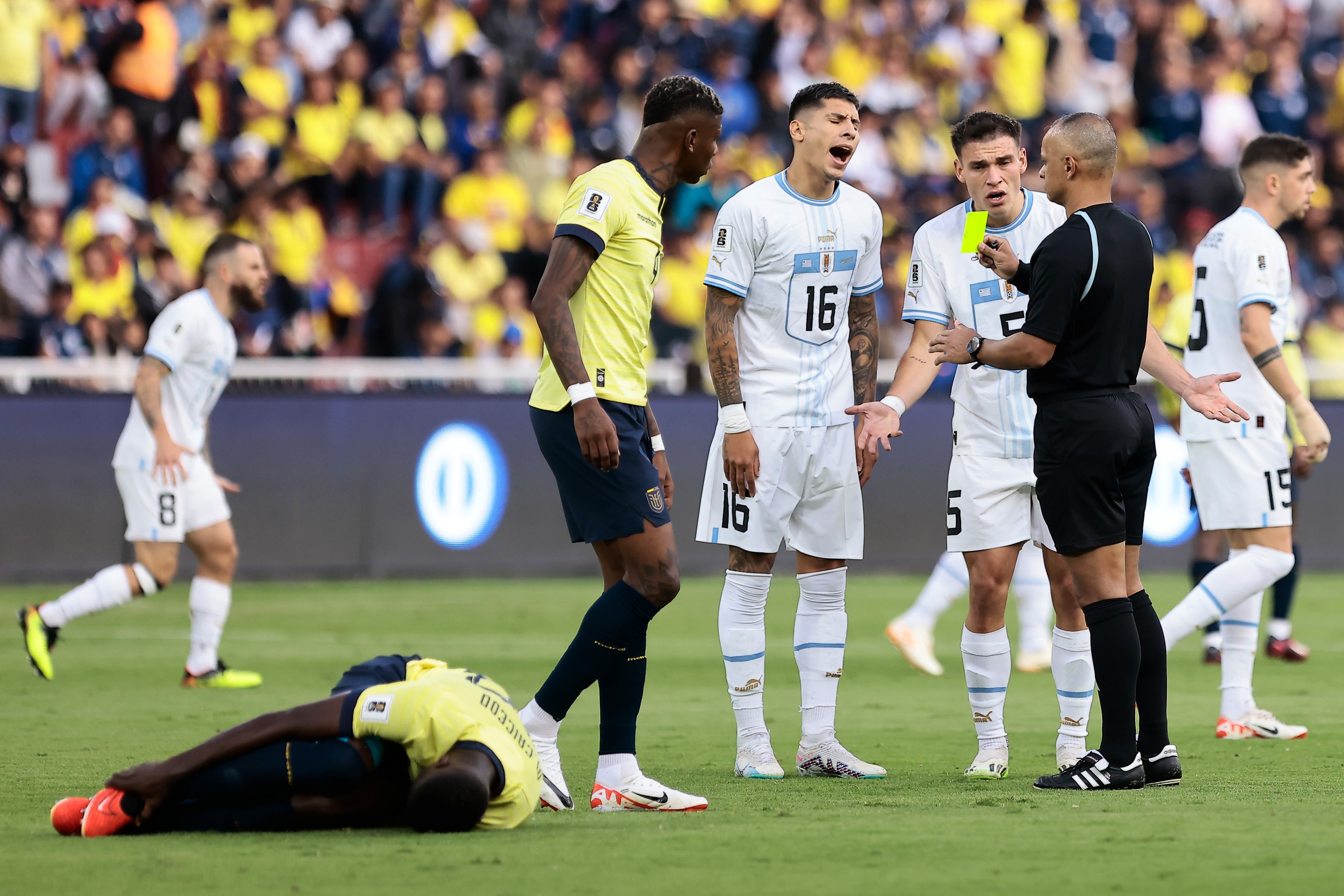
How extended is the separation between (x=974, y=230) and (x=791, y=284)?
28.2 inches

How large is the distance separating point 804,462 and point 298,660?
485cm

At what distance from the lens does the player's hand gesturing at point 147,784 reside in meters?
4.98

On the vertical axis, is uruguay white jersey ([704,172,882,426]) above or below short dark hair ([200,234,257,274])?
below

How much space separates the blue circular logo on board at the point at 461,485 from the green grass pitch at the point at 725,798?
3.32m

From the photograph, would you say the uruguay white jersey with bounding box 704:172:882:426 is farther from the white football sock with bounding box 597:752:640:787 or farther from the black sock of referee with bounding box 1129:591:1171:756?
the white football sock with bounding box 597:752:640:787

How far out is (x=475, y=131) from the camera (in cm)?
1831

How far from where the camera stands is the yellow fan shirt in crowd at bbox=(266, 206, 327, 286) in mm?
16422

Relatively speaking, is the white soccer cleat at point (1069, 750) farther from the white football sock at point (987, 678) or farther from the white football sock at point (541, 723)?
the white football sock at point (541, 723)

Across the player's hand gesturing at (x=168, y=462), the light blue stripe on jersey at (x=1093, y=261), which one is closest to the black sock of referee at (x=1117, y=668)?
the light blue stripe on jersey at (x=1093, y=261)

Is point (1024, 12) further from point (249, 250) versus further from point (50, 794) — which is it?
point (50, 794)

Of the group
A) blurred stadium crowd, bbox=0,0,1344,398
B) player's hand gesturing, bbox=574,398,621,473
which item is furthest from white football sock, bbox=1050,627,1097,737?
blurred stadium crowd, bbox=0,0,1344,398

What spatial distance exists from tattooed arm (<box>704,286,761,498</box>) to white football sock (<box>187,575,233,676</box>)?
4116 mm

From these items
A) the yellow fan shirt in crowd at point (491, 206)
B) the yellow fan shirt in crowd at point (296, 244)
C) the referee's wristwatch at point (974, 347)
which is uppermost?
the yellow fan shirt in crowd at point (491, 206)

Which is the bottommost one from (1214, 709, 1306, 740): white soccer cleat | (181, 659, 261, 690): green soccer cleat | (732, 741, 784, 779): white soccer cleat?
(181, 659, 261, 690): green soccer cleat
